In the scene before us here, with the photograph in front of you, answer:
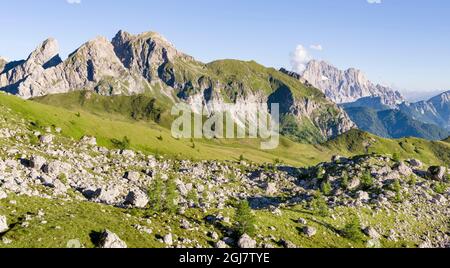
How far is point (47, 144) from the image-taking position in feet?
337

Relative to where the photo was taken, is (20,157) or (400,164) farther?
(400,164)

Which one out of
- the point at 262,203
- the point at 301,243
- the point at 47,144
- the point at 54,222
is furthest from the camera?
the point at 47,144

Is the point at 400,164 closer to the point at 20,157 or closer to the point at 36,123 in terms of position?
the point at 20,157

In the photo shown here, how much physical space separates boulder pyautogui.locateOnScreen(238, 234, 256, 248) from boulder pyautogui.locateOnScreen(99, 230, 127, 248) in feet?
50.7

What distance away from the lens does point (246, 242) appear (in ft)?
167

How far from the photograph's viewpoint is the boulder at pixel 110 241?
40406mm

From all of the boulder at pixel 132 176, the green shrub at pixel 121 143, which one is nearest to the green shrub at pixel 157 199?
the boulder at pixel 132 176

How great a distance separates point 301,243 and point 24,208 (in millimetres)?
37041

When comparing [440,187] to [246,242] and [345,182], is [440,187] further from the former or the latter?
[246,242]

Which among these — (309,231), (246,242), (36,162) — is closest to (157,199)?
(246,242)

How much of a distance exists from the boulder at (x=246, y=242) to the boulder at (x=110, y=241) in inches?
609

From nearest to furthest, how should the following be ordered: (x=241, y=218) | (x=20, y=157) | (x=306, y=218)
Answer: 1. (x=241, y=218)
2. (x=306, y=218)
3. (x=20, y=157)

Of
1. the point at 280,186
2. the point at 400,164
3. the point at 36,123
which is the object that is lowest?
the point at 280,186

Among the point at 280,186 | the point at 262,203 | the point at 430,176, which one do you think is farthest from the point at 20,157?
the point at 430,176
